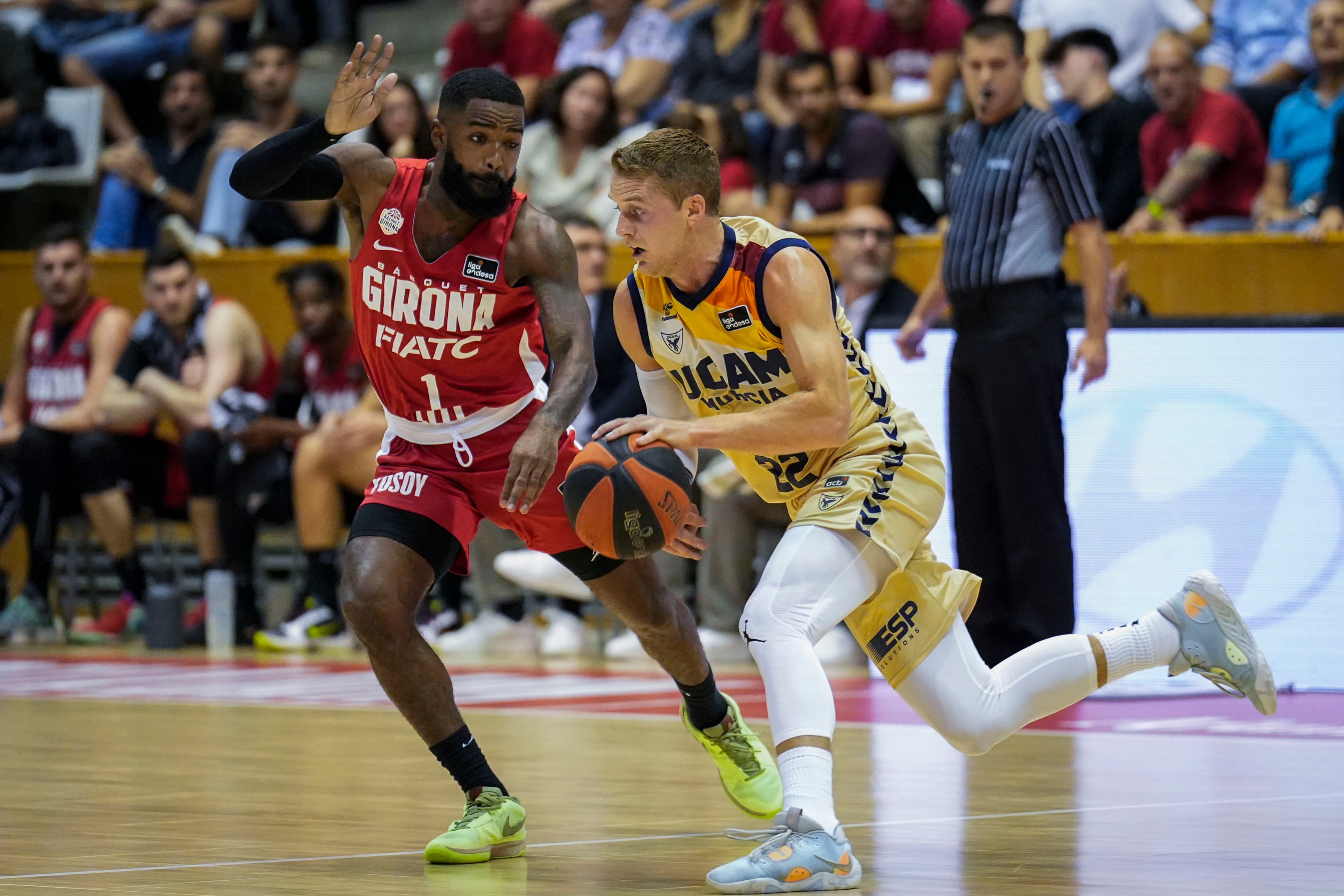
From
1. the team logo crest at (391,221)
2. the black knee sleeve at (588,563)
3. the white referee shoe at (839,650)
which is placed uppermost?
the team logo crest at (391,221)

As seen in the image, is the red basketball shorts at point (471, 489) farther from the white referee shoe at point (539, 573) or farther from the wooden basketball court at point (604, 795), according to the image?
the white referee shoe at point (539, 573)

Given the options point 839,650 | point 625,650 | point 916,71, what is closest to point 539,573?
point 625,650

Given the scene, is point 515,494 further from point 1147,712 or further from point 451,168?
point 1147,712

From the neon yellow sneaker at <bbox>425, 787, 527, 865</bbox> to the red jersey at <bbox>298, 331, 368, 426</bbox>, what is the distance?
6663mm

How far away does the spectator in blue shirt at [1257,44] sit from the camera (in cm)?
1115

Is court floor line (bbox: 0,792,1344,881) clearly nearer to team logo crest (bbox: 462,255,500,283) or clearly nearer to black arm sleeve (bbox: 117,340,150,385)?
team logo crest (bbox: 462,255,500,283)

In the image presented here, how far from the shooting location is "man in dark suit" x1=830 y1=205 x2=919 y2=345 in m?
9.78

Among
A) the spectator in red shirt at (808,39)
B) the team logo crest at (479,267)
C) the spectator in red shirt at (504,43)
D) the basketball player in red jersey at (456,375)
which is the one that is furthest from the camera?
the spectator in red shirt at (504,43)

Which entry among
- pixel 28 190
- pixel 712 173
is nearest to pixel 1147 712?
pixel 712 173

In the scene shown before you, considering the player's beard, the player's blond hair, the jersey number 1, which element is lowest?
the jersey number 1

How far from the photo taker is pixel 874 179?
36.0ft

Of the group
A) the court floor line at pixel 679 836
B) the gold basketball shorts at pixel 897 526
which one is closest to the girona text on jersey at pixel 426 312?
the gold basketball shorts at pixel 897 526

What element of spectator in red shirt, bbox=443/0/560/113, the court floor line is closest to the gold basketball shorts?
the court floor line

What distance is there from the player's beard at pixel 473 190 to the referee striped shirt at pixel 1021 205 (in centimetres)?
332
